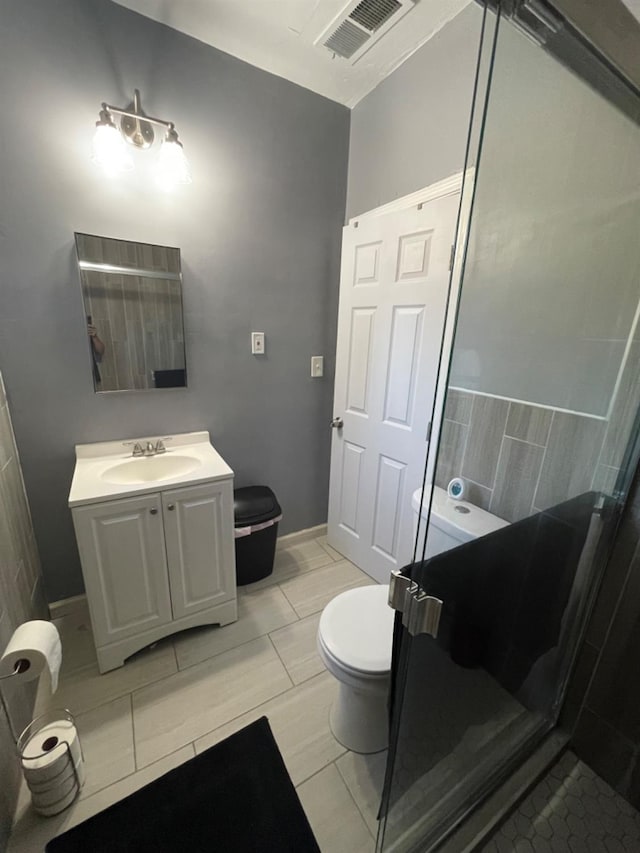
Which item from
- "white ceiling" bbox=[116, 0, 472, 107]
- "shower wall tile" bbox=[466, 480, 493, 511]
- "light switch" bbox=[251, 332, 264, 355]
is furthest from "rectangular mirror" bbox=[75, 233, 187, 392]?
"shower wall tile" bbox=[466, 480, 493, 511]

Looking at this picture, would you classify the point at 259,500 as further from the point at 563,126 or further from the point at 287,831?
the point at 563,126

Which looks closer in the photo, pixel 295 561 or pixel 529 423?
pixel 529 423

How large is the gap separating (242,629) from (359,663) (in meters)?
0.82

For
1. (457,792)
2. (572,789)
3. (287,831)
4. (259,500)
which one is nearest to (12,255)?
(259,500)

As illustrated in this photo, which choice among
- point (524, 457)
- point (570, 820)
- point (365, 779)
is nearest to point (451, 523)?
point (524, 457)

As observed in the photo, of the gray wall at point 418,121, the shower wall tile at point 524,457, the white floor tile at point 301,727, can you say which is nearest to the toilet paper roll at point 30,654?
the white floor tile at point 301,727

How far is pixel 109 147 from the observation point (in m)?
1.32

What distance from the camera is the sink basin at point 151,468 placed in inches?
62.2

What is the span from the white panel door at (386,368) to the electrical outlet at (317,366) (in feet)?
0.44

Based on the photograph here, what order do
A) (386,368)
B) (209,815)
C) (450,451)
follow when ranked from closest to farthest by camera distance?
(450,451), (209,815), (386,368)

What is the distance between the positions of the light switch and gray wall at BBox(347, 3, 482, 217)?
894 millimetres

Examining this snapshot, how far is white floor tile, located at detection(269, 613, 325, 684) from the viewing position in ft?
4.83

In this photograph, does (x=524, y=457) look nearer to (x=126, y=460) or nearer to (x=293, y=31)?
(x=126, y=460)

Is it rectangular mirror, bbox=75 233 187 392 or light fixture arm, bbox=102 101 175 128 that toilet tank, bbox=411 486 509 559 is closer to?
rectangular mirror, bbox=75 233 187 392
